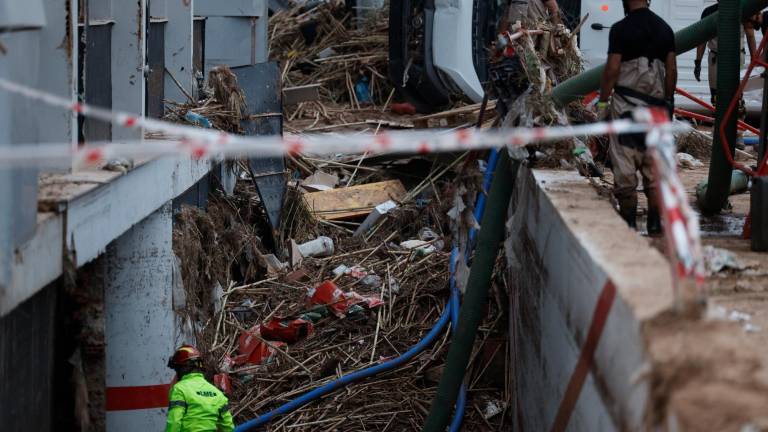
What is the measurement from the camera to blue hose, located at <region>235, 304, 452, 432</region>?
31.1 feet

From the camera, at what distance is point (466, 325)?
8.30 meters

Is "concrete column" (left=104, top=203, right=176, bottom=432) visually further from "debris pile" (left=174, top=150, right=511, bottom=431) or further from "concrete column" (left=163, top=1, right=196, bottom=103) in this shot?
"concrete column" (left=163, top=1, right=196, bottom=103)

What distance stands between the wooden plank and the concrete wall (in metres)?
5.78

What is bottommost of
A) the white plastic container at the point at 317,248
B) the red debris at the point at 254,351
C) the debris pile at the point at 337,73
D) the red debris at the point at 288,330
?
the red debris at the point at 254,351

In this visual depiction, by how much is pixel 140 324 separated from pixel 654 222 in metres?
3.84

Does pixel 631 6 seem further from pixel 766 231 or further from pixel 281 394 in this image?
pixel 281 394

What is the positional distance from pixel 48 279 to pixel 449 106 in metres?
11.0

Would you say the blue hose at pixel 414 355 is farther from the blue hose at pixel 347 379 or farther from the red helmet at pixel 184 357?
the red helmet at pixel 184 357

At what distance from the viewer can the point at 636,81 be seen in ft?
24.2

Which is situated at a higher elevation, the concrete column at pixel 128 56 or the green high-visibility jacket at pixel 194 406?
the concrete column at pixel 128 56

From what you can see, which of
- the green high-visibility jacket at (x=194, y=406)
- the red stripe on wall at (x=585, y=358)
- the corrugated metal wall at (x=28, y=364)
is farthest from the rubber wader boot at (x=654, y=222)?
the corrugated metal wall at (x=28, y=364)

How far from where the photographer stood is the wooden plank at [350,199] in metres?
15.1

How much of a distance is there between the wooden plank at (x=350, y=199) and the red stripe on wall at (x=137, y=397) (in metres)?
6.20

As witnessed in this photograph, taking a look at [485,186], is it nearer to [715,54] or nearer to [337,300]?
[337,300]
